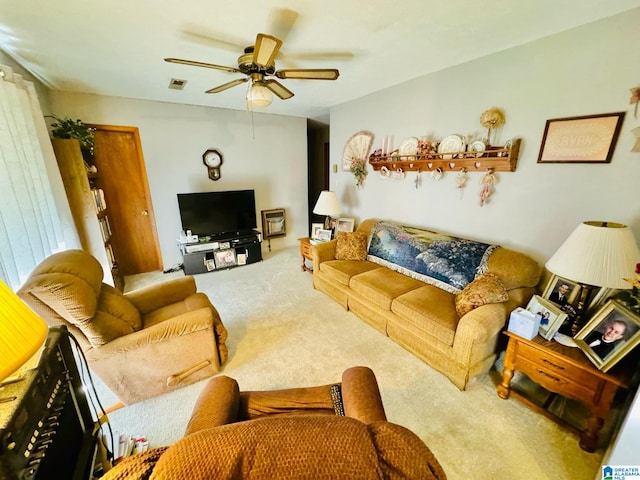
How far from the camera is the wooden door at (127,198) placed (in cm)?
339

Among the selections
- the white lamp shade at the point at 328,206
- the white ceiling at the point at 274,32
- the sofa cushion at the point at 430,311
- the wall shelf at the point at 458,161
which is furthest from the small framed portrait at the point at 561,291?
the white lamp shade at the point at 328,206

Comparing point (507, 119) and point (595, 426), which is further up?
point (507, 119)

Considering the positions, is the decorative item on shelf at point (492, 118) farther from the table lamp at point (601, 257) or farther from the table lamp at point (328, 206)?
the table lamp at point (328, 206)

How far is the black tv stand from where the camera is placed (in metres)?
3.77

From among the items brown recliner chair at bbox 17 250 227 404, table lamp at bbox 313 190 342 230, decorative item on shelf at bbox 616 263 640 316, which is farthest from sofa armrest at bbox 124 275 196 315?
decorative item on shelf at bbox 616 263 640 316

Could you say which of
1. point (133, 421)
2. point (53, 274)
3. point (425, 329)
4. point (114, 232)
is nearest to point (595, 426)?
point (425, 329)

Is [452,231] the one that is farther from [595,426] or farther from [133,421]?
[133,421]

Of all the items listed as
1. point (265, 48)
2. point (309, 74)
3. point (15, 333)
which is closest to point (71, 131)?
point (265, 48)

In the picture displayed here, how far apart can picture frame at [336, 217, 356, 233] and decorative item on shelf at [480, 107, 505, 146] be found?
6.51 ft

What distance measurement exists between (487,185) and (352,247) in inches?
59.2

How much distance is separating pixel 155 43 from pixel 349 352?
288 cm

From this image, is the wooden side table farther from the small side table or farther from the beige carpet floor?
the small side table

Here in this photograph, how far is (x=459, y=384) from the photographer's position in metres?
1.84

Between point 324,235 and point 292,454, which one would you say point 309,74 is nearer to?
point 292,454
